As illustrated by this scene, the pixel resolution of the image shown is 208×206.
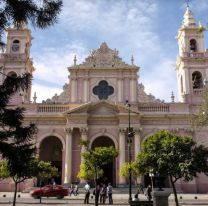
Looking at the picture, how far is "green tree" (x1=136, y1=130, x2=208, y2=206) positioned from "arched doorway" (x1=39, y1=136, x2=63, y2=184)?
838 inches

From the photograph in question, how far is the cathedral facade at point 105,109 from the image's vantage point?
139ft

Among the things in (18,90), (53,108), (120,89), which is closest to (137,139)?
(120,89)

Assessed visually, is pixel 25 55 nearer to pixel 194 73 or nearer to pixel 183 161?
pixel 194 73

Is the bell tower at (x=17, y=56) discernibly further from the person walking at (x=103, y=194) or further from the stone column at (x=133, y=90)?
the person walking at (x=103, y=194)

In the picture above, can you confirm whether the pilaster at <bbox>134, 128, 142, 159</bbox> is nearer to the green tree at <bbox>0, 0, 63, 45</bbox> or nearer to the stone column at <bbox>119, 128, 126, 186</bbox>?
the stone column at <bbox>119, 128, 126, 186</bbox>

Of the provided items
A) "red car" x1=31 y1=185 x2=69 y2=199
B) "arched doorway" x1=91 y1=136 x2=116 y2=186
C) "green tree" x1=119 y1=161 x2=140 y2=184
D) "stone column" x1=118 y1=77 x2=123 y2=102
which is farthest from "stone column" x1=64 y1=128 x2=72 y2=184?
"red car" x1=31 y1=185 x2=69 y2=199

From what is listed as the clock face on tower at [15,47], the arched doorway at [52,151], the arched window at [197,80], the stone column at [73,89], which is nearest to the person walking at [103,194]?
the arched doorway at [52,151]

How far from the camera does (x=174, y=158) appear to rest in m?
23.8

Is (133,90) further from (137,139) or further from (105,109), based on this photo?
(137,139)

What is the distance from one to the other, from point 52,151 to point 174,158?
82.0 ft

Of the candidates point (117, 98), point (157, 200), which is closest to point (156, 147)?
point (157, 200)

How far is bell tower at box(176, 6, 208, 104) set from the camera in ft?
150

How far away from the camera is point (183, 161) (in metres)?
23.6

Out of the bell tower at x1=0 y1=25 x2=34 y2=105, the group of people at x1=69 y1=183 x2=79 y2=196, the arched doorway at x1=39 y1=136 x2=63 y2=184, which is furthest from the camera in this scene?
the bell tower at x1=0 y1=25 x2=34 y2=105
